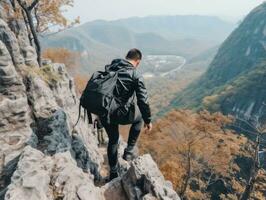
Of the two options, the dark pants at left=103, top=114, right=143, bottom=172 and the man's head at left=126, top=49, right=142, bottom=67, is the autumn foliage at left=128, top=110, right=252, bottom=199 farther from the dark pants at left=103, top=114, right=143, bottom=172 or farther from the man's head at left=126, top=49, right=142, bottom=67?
the man's head at left=126, top=49, right=142, bottom=67

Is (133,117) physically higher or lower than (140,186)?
higher

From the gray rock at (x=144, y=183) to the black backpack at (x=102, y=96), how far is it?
66.6 inches

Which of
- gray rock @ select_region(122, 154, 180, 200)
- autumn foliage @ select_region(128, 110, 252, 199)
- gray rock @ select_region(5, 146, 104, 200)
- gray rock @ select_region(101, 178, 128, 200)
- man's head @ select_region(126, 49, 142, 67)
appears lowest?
autumn foliage @ select_region(128, 110, 252, 199)

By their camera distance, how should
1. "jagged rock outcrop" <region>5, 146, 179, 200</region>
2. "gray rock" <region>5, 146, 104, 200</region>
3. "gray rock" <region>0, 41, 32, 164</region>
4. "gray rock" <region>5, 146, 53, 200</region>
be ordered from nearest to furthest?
"gray rock" <region>5, 146, 53, 200</region> < "gray rock" <region>5, 146, 104, 200</region> < "jagged rock outcrop" <region>5, 146, 179, 200</region> < "gray rock" <region>0, 41, 32, 164</region>

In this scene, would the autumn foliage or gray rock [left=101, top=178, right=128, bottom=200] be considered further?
the autumn foliage

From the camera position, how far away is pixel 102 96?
9562mm

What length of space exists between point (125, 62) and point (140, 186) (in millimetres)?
3764

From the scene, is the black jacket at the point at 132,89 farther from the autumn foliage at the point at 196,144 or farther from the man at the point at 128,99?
the autumn foliage at the point at 196,144

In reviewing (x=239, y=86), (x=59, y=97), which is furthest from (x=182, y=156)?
(x=239, y=86)

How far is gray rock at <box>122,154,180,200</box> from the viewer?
9273 mm

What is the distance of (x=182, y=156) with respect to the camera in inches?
1468

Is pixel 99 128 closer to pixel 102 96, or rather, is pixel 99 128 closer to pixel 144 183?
pixel 102 96

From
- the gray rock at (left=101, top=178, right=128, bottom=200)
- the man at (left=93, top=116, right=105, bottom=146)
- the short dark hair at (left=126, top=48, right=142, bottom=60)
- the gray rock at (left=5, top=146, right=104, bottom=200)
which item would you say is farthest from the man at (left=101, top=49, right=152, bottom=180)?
the gray rock at (left=5, top=146, right=104, bottom=200)

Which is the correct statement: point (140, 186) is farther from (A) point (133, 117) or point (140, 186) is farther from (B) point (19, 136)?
(B) point (19, 136)
